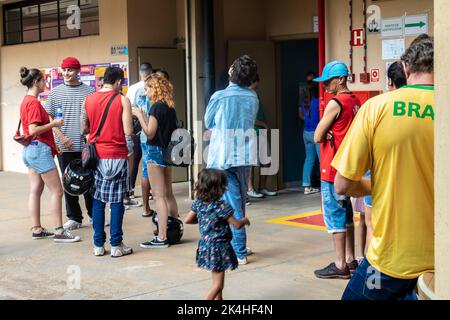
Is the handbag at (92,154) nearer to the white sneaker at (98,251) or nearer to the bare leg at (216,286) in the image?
the white sneaker at (98,251)

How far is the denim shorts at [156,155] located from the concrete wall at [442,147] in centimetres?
481

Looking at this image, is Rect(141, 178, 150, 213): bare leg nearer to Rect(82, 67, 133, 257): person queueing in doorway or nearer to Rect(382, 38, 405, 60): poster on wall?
Rect(82, 67, 133, 257): person queueing in doorway

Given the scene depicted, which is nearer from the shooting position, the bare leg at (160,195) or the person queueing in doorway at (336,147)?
the person queueing in doorway at (336,147)

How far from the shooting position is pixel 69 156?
830 centimetres

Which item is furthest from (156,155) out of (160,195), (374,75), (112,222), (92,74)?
(92,74)

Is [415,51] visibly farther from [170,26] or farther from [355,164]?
[170,26]

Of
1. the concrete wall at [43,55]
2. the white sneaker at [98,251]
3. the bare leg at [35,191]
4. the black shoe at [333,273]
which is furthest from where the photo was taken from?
the concrete wall at [43,55]

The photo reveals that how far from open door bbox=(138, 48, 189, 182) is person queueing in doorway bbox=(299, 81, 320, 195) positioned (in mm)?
2058

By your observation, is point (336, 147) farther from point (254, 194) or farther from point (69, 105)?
point (254, 194)

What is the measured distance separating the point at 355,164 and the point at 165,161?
166 inches

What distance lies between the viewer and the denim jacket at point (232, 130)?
641cm

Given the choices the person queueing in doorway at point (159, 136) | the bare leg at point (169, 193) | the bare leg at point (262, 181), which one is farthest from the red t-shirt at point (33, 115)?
the bare leg at point (262, 181)

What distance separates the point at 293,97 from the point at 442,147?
8784mm
